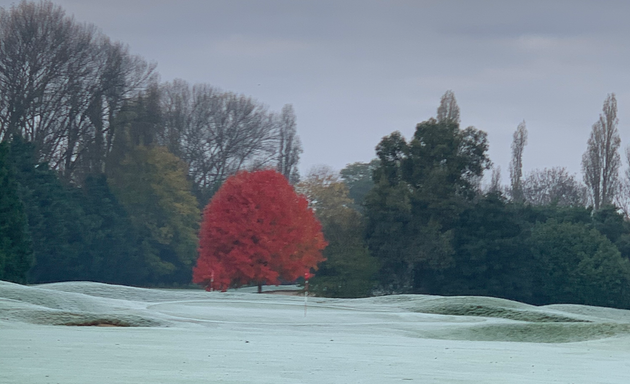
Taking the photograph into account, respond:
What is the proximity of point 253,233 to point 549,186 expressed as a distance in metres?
51.5

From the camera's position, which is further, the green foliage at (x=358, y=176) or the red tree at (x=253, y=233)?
the green foliage at (x=358, y=176)

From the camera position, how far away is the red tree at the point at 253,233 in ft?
135

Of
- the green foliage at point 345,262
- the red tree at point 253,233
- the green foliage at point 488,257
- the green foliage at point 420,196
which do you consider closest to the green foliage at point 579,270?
the green foliage at point 488,257

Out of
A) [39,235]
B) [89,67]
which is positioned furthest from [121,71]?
[39,235]

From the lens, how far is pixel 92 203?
62156mm

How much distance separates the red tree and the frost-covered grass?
16.2 m

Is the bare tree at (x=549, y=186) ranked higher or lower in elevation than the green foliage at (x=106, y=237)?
higher

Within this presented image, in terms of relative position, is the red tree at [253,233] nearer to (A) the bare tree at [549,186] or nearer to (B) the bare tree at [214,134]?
(B) the bare tree at [214,134]

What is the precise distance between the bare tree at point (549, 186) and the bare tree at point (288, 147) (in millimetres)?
24906

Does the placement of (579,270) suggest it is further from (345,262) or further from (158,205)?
(158,205)

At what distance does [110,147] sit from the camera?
66.4 meters

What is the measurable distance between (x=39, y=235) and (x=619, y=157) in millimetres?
44065

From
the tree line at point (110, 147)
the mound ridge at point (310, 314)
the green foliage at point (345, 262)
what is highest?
the tree line at point (110, 147)

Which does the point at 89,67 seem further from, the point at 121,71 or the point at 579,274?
the point at 579,274
